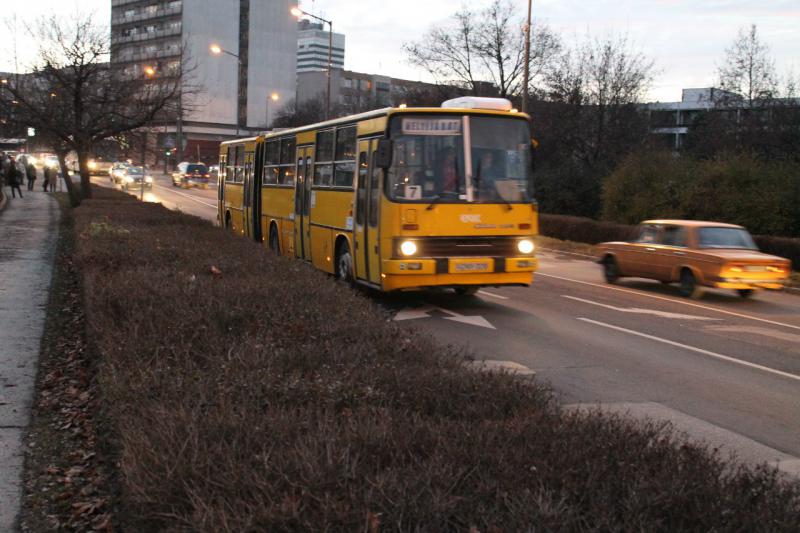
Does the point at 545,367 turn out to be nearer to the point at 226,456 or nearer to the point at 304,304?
the point at 304,304

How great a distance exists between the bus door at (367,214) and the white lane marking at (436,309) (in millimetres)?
675

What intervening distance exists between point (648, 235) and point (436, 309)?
602 cm

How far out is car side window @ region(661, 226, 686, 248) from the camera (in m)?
16.0

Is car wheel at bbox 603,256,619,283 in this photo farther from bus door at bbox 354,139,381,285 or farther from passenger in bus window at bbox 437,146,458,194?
bus door at bbox 354,139,381,285

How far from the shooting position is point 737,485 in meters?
3.60

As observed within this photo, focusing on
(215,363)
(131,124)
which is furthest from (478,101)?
(131,124)

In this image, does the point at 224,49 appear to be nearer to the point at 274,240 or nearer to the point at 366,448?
the point at 274,240

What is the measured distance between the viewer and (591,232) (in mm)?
29062

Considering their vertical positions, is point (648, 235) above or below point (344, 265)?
above

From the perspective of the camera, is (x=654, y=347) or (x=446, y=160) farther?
(x=446, y=160)

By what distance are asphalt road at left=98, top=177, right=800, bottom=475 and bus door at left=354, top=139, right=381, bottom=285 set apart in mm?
832

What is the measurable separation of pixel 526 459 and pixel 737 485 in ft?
2.97

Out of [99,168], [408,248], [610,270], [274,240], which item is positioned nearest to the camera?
[408,248]

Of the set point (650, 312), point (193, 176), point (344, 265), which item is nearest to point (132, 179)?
point (193, 176)
